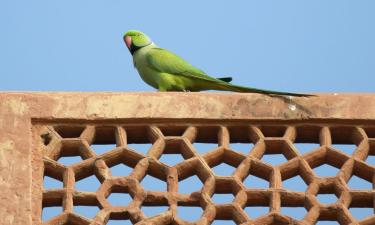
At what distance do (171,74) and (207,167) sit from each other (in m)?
1.25

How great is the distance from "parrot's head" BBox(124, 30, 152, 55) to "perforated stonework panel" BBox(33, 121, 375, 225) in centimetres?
159

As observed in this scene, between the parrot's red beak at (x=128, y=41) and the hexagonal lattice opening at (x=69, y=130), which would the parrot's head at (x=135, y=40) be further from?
the hexagonal lattice opening at (x=69, y=130)

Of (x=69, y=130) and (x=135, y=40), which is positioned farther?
(x=135, y=40)

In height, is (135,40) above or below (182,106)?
above

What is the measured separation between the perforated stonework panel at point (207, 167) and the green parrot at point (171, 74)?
1.62 feet

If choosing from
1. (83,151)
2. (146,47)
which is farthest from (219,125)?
(146,47)

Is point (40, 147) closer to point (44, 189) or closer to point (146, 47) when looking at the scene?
point (44, 189)

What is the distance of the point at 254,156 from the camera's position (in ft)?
25.2

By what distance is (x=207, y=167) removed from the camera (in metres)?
7.62

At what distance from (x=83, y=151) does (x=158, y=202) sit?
523mm

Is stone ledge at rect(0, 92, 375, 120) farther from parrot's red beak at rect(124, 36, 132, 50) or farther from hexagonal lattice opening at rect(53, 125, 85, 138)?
parrot's red beak at rect(124, 36, 132, 50)

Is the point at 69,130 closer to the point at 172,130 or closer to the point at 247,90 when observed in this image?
the point at 172,130

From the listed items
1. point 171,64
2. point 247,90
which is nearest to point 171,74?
point 171,64

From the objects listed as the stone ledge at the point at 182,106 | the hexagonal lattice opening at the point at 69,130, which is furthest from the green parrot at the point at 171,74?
the hexagonal lattice opening at the point at 69,130
